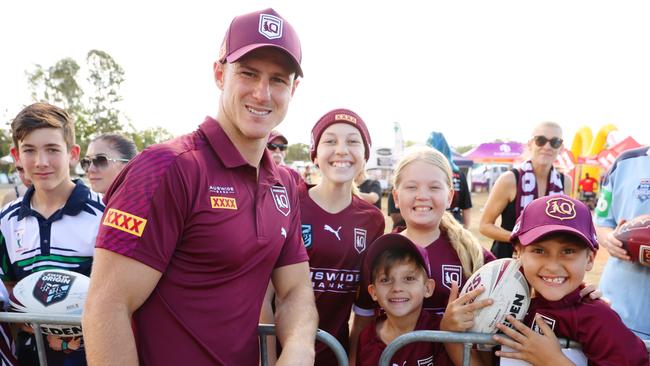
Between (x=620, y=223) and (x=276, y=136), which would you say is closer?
(x=620, y=223)

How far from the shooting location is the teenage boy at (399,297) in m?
2.28

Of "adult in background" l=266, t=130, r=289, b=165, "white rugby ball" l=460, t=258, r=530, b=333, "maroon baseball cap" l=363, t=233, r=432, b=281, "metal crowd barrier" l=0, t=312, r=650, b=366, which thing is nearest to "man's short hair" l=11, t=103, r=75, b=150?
"metal crowd barrier" l=0, t=312, r=650, b=366

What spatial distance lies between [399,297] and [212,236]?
126cm

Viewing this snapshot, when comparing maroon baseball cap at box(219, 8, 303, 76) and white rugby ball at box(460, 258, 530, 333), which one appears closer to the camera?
maroon baseball cap at box(219, 8, 303, 76)

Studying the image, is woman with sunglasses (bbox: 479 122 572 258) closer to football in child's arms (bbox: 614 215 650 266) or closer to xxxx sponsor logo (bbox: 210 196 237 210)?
football in child's arms (bbox: 614 215 650 266)

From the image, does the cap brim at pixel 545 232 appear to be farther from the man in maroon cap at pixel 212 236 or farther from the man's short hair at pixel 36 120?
the man's short hair at pixel 36 120

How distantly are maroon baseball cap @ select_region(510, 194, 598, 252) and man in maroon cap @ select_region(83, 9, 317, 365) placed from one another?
3.93 feet

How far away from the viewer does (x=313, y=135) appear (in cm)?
310

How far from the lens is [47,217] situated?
→ 2.55 metres

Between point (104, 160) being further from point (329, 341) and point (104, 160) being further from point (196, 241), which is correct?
point (329, 341)

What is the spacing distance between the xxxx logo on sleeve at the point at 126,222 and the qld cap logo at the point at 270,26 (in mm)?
931

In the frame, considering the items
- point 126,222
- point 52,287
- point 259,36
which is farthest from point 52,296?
point 259,36

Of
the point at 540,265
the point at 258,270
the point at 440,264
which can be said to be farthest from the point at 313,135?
the point at 540,265

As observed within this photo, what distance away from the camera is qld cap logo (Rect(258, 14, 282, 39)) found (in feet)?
5.72
